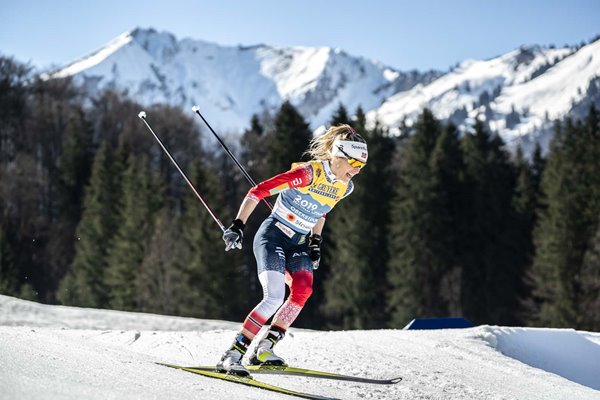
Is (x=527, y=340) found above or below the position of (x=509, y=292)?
above

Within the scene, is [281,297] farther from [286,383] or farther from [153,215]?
[153,215]

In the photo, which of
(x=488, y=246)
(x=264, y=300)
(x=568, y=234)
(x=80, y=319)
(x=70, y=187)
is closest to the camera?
(x=264, y=300)

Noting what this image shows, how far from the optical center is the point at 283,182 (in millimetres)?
6273

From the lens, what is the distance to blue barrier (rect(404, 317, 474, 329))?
10062mm

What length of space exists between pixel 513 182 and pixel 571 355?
35.2 m

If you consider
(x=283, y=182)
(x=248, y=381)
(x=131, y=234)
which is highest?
(x=283, y=182)

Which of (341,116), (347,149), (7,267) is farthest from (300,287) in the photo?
(341,116)

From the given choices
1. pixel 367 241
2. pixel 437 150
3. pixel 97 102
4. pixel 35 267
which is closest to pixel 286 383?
pixel 367 241

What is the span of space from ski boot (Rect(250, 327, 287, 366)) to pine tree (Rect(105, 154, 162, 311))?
28.0 m

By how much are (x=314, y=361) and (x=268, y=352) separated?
3.46 feet

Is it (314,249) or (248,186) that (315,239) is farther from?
(248,186)

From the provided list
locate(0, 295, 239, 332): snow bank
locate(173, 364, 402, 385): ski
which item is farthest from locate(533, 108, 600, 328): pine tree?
locate(173, 364, 402, 385): ski

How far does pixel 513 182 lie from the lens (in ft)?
141

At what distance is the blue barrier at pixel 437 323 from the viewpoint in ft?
33.0
